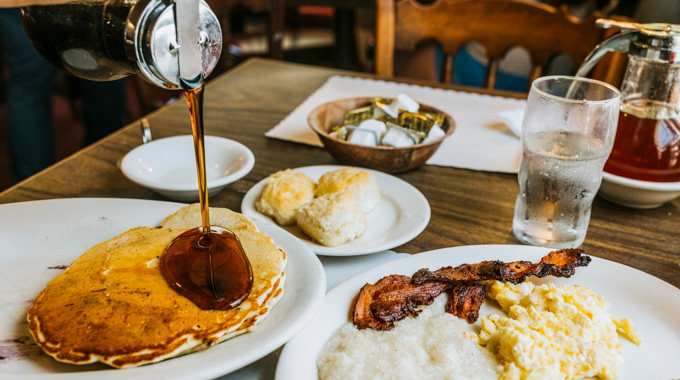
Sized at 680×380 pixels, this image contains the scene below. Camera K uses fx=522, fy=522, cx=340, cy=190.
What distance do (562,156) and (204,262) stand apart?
0.63 metres

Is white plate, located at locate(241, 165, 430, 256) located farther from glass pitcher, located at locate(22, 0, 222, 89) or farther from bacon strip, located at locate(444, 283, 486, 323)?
glass pitcher, located at locate(22, 0, 222, 89)

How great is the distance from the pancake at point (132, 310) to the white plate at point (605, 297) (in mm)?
71

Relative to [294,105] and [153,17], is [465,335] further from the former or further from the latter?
[294,105]

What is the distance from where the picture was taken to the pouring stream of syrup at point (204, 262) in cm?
67

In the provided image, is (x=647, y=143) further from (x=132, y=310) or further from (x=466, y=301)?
(x=132, y=310)

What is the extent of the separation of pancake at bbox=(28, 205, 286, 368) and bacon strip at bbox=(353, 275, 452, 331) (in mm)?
119

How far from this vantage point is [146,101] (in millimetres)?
2213

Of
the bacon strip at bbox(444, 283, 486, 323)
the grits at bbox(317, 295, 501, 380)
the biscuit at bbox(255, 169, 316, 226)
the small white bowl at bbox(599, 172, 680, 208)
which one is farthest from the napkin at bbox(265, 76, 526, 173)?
the grits at bbox(317, 295, 501, 380)

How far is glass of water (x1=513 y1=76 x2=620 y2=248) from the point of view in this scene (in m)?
0.88

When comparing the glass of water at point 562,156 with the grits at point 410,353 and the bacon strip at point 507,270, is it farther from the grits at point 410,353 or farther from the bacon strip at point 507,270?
the grits at point 410,353

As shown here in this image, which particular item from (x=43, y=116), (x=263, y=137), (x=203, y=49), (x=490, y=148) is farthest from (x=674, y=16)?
(x=43, y=116)

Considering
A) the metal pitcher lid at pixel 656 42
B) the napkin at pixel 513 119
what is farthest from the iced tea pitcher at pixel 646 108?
the napkin at pixel 513 119

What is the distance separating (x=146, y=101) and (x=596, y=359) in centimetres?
202

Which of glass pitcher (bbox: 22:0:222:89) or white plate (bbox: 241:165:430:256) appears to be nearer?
glass pitcher (bbox: 22:0:222:89)
